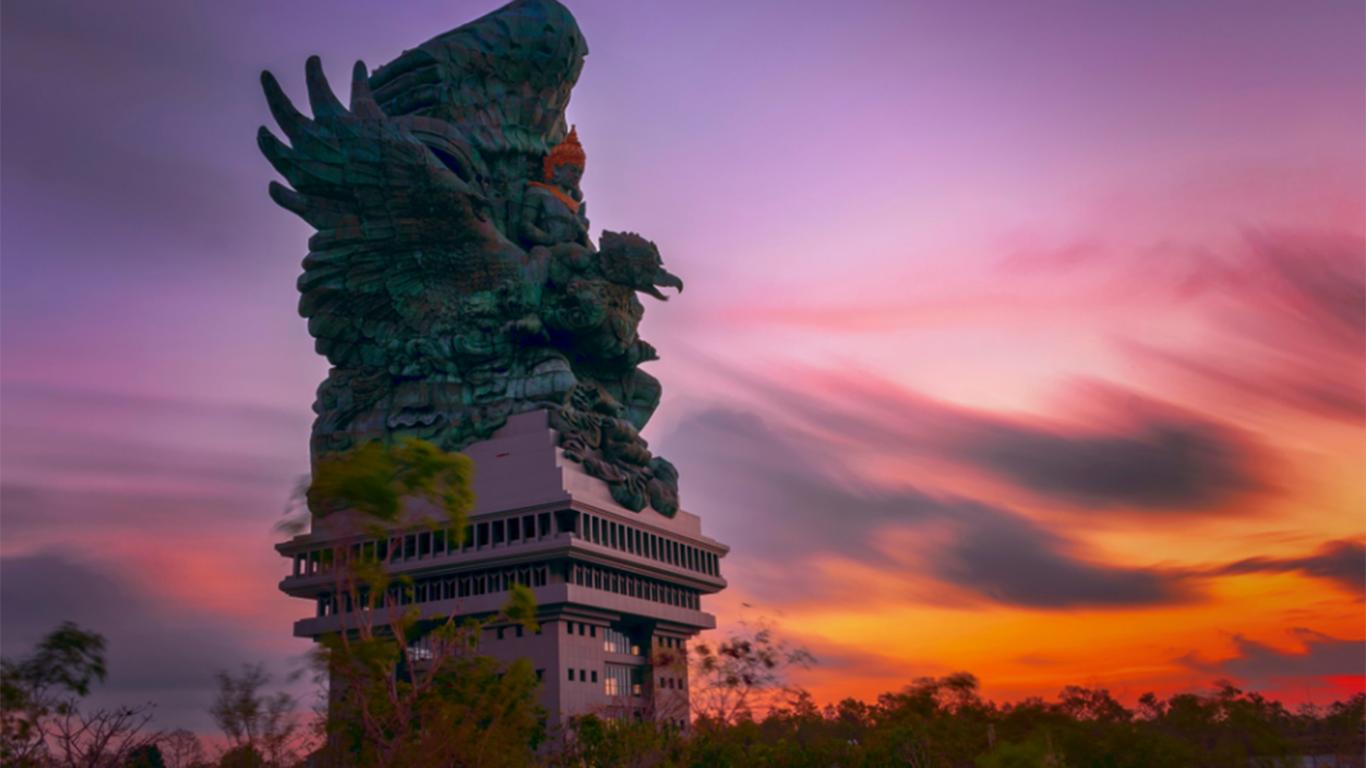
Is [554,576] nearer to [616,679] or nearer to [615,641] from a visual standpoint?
[615,641]

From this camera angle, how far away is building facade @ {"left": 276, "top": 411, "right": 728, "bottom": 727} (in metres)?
58.5

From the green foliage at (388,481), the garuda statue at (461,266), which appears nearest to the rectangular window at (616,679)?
the garuda statue at (461,266)

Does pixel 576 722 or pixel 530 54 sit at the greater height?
pixel 530 54

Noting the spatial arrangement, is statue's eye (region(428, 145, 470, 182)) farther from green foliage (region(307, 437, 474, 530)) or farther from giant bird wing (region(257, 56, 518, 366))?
green foliage (region(307, 437, 474, 530))

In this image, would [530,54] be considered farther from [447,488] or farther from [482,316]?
[447,488]

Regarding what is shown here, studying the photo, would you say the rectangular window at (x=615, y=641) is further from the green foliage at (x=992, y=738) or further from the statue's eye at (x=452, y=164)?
the statue's eye at (x=452, y=164)

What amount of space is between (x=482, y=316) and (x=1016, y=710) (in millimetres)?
33542

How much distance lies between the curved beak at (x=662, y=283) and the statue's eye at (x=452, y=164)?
11.5 meters

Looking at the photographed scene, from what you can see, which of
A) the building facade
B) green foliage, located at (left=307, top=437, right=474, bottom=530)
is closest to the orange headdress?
the building facade

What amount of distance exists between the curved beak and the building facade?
34.3 ft

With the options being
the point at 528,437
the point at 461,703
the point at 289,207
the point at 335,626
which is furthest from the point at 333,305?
the point at 461,703

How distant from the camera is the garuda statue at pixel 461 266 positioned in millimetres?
59562

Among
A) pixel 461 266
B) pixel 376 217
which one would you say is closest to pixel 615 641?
pixel 461 266

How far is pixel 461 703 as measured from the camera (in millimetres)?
35406
